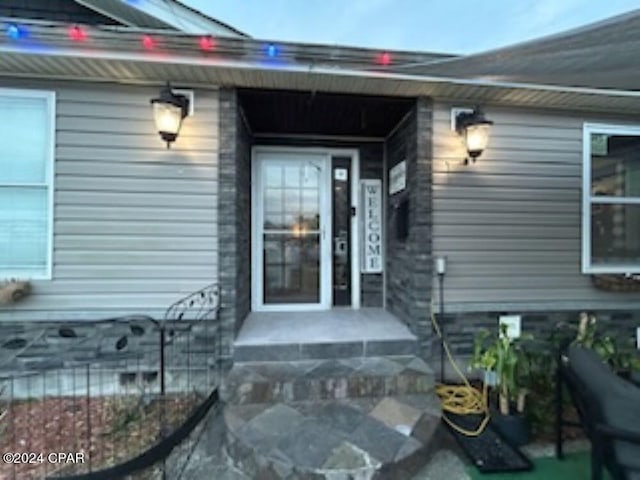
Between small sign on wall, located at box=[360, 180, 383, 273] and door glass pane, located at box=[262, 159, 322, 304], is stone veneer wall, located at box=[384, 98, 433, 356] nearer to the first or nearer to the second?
small sign on wall, located at box=[360, 180, 383, 273]

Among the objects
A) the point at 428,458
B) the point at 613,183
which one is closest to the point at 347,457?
the point at 428,458

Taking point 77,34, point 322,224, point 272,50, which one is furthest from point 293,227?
point 77,34

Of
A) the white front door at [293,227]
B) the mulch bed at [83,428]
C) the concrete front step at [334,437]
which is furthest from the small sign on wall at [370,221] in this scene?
the mulch bed at [83,428]

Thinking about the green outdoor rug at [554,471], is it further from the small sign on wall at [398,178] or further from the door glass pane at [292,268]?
the door glass pane at [292,268]

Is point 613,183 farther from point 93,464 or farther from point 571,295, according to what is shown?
point 93,464

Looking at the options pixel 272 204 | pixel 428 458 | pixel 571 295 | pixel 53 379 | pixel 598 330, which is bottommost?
pixel 428 458

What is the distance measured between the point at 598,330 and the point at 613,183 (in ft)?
4.91

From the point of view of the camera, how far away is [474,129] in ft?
11.1

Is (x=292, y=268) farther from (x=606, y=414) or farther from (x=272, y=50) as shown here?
(x=606, y=414)

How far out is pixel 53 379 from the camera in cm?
326

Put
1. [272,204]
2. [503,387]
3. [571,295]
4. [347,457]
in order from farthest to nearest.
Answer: [272,204], [571,295], [503,387], [347,457]

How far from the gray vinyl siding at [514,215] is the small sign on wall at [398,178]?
45cm

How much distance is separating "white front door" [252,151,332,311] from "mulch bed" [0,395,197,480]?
6.19 feet

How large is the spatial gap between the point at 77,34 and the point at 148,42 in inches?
19.0
